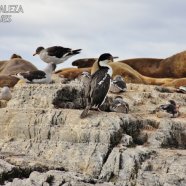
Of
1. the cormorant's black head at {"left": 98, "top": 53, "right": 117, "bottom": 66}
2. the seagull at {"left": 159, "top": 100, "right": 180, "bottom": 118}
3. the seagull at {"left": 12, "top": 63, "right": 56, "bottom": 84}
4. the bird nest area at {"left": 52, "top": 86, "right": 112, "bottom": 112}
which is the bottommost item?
the seagull at {"left": 159, "top": 100, "right": 180, "bottom": 118}

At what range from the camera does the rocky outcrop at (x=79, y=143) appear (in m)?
10.5

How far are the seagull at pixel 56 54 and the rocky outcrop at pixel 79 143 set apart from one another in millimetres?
2533

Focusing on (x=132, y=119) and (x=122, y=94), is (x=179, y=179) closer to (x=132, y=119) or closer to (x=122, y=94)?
(x=132, y=119)

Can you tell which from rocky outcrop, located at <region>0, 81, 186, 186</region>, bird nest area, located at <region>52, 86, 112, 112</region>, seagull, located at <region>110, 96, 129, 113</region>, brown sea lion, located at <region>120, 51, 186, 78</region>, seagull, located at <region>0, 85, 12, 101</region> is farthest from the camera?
brown sea lion, located at <region>120, 51, 186, 78</region>

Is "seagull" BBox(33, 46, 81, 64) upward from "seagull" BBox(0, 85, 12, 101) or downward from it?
upward

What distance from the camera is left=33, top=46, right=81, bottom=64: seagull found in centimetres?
1680

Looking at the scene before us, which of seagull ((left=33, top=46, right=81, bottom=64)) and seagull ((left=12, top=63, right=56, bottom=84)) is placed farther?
seagull ((left=33, top=46, right=81, bottom=64))

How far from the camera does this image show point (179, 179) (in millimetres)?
11102

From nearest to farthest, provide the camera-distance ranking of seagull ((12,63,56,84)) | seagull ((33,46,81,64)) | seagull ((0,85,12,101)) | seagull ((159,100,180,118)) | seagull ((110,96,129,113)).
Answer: seagull ((110,96,129,113)) < seagull ((159,100,180,118)) < seagull ((12,63,56,84)) < seagull ((33,46,81,64)) < seagull ((0,85,12,101))

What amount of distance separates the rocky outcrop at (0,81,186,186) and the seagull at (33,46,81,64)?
8.31 feet

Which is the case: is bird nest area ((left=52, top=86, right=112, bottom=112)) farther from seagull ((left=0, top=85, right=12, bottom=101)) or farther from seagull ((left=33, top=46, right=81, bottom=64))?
seagull ((left=0, top=85, right=12, bottom=101))

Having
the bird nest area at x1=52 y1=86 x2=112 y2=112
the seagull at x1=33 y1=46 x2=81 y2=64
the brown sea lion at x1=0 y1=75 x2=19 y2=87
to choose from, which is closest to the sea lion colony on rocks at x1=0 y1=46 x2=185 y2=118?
the seagull at x1=33 y1=46 x2=81 y2=64

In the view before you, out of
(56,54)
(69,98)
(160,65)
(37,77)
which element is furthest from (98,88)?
(160,65)

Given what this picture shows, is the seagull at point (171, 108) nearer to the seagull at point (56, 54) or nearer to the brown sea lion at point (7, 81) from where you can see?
the seagull at point (56, 54)
